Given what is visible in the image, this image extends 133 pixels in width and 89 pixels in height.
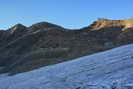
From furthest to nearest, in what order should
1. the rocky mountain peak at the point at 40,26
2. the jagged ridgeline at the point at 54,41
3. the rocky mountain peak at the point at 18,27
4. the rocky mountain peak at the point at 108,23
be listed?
the rocky mountain peak at the point at 18,27
the rocky mountain peak at the point at 40,26
the rocky mountain peak at the point at 108,23
the jagged ridgeline at the point at 54,41

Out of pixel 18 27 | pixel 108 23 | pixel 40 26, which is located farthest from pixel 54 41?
pixel 108 23

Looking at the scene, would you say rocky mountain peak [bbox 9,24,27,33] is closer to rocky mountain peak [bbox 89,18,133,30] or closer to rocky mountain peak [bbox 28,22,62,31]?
rocky mountain peak [bbox 28,22,62,31]

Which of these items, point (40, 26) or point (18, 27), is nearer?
point (40, 26)

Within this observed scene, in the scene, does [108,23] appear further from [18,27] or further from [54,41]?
[18,27]

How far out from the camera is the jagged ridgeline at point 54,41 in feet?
235

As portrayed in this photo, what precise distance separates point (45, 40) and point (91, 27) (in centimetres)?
3425

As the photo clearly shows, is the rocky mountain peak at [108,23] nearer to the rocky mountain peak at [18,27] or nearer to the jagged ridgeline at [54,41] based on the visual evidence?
the jagged ridgeline at [54,41]

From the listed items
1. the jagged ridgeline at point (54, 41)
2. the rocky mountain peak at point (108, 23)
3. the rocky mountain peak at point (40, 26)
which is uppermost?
the rocky mountain peak at point (40, 26)

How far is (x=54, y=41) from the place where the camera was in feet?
297

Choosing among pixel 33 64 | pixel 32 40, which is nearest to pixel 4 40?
pixel 32 40

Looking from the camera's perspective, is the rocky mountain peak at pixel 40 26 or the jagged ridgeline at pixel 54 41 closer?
the jagged ridgeline at pixel 54 41

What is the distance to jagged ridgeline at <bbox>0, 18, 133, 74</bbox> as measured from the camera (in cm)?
7169

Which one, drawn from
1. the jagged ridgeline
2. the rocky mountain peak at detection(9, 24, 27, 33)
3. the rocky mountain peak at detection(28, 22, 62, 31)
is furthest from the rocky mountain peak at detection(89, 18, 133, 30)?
the rocky mountain peak at detection(9, 24, 27, 33)

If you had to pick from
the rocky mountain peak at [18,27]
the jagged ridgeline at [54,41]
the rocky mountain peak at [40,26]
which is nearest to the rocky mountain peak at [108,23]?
the jagged ridgeline at [54,41]
